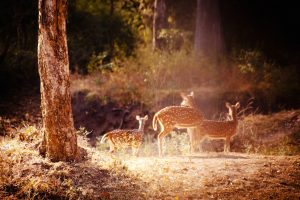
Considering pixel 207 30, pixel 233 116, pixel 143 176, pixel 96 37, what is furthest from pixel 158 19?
pixel 143 176

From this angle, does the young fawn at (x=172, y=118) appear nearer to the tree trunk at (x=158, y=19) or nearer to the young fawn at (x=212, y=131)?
the young fawn at (x=212, y=131)

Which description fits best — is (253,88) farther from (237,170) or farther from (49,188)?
(49,188)

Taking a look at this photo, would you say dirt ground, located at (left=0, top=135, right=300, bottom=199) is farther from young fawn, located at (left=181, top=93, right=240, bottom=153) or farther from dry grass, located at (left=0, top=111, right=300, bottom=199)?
young fawn, located at (left=181, top=93, right=240, bottom=153)

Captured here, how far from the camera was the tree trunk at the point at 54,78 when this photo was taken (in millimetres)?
7664

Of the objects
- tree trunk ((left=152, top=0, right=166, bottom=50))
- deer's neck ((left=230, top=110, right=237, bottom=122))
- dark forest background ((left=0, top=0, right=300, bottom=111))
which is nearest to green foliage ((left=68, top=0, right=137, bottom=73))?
dark forest background ((left=0, top=0, right=300, bottom=111))

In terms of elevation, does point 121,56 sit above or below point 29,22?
below

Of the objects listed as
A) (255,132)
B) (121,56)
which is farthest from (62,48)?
(121,56)

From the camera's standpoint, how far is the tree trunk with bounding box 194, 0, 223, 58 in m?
18.0

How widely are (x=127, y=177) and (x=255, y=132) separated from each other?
6.35 m

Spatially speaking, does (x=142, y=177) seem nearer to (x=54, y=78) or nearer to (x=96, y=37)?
(x=54, y=78)

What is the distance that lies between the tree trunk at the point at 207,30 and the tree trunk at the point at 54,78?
10.8 metres

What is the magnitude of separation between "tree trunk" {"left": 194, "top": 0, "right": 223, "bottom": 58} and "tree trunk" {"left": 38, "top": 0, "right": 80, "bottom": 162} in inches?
426

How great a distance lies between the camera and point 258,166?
820 centimetres

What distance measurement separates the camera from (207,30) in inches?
709
